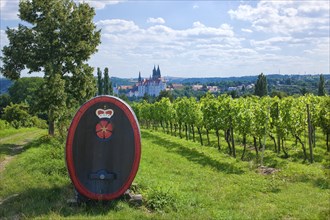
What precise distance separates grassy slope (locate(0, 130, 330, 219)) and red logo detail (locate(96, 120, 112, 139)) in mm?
1823

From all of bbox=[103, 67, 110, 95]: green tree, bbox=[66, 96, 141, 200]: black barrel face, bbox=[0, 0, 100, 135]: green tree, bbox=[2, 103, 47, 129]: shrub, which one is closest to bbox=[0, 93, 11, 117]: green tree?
bbox=[103, 67, 110, 95]: green tree

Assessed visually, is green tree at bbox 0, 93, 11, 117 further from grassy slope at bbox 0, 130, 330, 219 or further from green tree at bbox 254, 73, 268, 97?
grassy slope at bbox 0, 130, 330, 219

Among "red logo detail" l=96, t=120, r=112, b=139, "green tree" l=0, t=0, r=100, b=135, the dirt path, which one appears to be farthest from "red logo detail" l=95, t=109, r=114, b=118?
"green tree" l=0, t=0, r=100, b=135

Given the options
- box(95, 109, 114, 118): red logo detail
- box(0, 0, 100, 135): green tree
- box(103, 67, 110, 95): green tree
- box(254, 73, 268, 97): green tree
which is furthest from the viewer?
box(254, 73, 268, 97): green tree

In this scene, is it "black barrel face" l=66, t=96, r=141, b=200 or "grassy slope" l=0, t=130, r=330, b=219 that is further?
"black barrel face" l=66, t=96, r=141, b=200

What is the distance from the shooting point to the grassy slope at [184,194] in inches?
380

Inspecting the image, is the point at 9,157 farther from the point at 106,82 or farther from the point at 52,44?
the point at 106,82

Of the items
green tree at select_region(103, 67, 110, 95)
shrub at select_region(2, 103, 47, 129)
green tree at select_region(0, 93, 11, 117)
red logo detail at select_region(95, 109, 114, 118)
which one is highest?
green tree at select_region(103, 67, 110, 95)

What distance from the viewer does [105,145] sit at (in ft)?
34.1

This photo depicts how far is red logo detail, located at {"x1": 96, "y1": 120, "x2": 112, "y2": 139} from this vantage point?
34.1 ft

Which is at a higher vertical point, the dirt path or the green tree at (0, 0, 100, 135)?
the green tree at (0, 0, 100, 135)

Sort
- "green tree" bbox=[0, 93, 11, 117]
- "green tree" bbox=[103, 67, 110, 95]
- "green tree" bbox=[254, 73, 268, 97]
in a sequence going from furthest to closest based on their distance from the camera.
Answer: "green tree" bbox=[254, 73, 268, 97], "green tree" bbox=[0, 93, 11, 117], "green tree" bbox=[103, 67, 110, 95]

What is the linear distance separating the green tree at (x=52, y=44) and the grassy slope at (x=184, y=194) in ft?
32.8

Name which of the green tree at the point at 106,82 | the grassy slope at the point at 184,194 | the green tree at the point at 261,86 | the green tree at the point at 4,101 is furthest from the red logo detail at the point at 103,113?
the green tree at the point at 261,86
